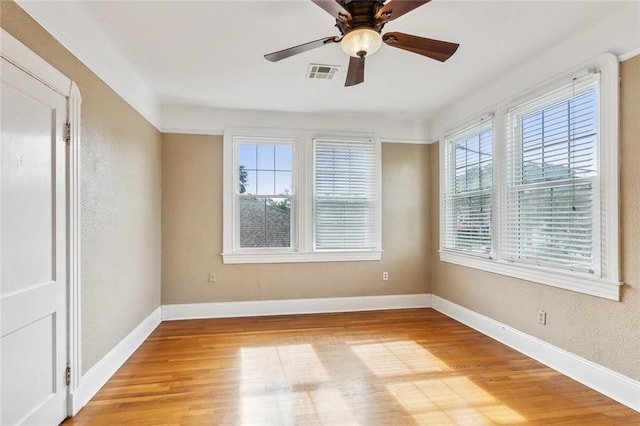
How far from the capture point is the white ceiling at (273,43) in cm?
219

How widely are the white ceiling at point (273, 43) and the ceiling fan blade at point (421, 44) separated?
31cm

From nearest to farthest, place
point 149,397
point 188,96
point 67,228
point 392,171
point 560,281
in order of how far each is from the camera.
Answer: point 67,228, point 149,397, point 560,281, point 188,96, point 392,171

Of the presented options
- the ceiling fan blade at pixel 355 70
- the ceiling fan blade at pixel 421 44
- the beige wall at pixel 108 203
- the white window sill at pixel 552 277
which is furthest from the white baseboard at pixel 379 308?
the ceiling fan blade at pixel 355 70

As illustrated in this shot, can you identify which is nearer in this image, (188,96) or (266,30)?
(266,30)

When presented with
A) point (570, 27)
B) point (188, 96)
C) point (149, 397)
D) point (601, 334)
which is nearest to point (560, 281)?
point (601, 334)

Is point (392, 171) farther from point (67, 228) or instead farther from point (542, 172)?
point (67, 228)

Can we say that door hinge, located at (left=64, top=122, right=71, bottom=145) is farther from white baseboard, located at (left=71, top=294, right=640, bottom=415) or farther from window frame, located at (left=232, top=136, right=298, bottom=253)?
window frame, located at (left=232, top=136, right=298, bottom=253)

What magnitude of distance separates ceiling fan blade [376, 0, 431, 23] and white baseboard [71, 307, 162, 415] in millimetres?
2915

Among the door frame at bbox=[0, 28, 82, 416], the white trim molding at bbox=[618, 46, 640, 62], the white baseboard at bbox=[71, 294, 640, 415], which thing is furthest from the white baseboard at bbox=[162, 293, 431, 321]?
the white trim molding at bbox=[618, 46, 640, 62]

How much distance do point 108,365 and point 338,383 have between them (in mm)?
1770

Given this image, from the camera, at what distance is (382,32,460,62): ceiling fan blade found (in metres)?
1.96

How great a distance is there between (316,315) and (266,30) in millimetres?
3211

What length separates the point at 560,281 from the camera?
271 centimetres

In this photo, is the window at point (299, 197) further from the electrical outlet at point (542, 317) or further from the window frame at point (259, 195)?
the electrical outlet at point (542, 317)
